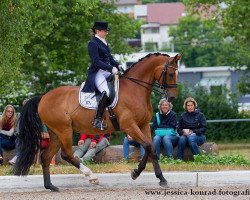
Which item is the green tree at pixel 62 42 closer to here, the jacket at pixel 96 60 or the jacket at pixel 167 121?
the jacket at pixel 167 121

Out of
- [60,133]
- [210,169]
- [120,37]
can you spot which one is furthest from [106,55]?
[120,37]

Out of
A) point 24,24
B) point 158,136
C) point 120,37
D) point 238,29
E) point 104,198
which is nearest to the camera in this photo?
point 104,198

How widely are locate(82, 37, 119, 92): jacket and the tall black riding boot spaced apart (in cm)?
29

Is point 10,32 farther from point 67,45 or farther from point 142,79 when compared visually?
point 67,45

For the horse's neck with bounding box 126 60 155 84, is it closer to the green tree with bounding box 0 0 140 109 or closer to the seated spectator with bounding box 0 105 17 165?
the seated spectator with bounding box 0 105 17 165

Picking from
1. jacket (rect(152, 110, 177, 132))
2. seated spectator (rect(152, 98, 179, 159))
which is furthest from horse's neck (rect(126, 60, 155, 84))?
jacket (rect(152, 110, 177, 132))

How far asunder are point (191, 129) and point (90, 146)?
7.22ft

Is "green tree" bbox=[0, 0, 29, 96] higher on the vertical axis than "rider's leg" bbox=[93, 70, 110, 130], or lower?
higher

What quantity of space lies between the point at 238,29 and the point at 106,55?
61.8ft

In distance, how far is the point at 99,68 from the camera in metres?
13.5

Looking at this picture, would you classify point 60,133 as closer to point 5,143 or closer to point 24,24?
point 5,143

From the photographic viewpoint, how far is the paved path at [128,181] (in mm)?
13086

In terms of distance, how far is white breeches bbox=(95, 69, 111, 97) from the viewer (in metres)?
13.4

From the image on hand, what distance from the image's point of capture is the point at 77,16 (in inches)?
1261
